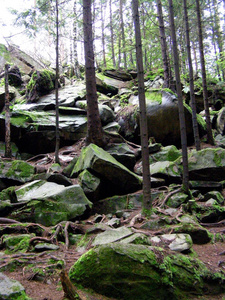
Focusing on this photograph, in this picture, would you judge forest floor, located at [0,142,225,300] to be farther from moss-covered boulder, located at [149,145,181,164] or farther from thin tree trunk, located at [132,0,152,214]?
moss-covered boulder, located at [149,145,181,164]

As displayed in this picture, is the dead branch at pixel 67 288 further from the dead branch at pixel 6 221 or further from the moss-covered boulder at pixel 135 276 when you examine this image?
the dead branch at pixel 6 221

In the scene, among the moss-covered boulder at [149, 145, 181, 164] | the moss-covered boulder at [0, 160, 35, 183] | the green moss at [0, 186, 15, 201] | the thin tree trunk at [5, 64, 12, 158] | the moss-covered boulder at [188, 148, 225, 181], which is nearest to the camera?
the green moss at [0, 186, 15, 201]

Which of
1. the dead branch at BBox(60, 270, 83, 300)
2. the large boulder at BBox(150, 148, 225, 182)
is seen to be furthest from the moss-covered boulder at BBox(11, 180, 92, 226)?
the large boulder at BBox(150, 148, 225, 182)

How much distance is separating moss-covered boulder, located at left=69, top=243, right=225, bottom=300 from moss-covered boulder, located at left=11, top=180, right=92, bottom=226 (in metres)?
2.90

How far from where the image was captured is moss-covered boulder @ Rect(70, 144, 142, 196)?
352 inches

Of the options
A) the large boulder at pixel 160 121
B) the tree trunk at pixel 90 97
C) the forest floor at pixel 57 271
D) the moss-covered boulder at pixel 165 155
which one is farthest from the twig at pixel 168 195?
the large boulder at pixel 160 121

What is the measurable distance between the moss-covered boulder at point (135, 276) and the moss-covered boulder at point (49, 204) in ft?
9.51

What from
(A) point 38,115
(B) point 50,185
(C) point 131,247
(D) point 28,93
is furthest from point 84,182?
(D) point 28,93

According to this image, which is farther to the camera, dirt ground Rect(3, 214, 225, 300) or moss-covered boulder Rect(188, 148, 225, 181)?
moss-covered boulder Rect(188, 148, 225, 181)

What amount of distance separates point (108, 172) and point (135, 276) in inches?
216

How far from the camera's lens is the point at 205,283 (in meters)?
4.21

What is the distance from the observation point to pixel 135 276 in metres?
3.70

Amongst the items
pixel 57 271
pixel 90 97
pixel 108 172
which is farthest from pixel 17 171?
pixel 57 271

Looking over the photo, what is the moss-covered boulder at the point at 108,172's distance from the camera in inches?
352
